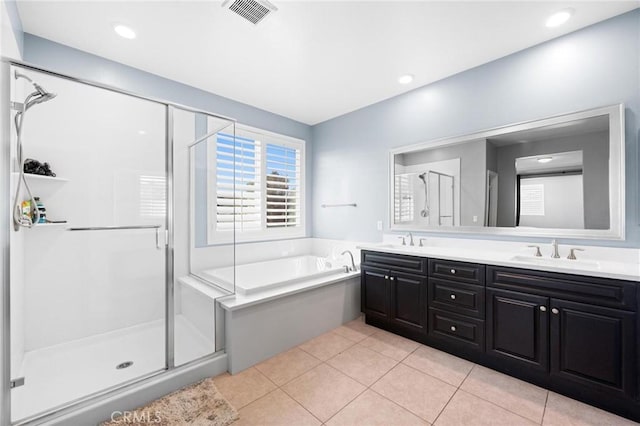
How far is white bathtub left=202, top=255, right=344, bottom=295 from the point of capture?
2.64m

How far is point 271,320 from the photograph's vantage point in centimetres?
240

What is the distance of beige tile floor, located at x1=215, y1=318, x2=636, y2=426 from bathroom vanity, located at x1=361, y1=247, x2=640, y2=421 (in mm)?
117

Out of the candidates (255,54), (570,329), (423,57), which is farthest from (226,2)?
(570,329)

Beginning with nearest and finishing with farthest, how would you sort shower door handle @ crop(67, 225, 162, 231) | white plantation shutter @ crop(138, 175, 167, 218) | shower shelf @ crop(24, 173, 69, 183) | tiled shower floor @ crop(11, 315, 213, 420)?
tiled shower floor @ crop(11, 315, 213, 420) < shower shelf @ crop(24, 173, 69, 183) < shower door handle @ crop(67, 225, 162, 231) < white plantation shutter @ crop(138, 175, 167, 218)

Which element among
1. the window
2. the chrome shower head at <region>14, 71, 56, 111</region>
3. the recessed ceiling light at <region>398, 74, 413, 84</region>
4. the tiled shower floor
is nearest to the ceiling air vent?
the window

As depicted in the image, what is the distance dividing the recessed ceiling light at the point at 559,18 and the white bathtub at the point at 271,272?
287 centimetres

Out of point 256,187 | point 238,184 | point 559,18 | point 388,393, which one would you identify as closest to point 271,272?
A: point 256,187

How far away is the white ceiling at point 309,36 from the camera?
1.96 meters

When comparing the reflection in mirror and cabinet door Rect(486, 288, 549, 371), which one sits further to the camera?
the reflection in mirror

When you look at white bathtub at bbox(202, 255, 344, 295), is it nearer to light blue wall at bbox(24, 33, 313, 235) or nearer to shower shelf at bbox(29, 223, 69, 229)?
shower shelf at bbox(29, 223, 69, 229)

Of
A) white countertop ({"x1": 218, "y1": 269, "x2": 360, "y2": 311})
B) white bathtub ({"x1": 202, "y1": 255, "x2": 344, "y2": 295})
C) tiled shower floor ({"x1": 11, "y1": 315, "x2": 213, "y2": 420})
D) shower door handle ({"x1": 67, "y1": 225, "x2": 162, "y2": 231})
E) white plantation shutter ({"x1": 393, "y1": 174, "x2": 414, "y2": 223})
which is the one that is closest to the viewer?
tiled shower floor ({"x1": 11, "y1": 315, "x2": 213, "y2": 420})

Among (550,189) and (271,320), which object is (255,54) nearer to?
(271,320)

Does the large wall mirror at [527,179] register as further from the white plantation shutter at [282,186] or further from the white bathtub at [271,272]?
the white plantation shutter at [282,186]

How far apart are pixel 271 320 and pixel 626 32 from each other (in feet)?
11.7
